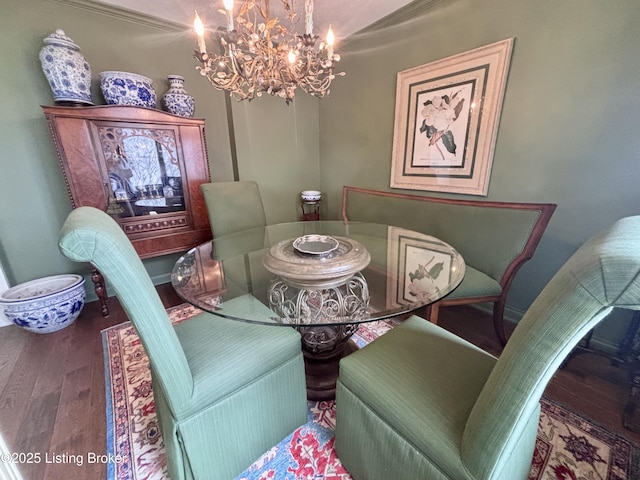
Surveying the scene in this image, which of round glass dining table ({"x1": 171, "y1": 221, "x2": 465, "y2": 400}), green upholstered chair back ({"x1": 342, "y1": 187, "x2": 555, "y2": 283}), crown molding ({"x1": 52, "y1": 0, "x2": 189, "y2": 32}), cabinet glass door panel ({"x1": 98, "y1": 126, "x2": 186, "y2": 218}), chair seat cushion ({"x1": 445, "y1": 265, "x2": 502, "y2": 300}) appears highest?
crown molding ({"x1": 52, "y1": 0, "x2": 189, "y2": 32})

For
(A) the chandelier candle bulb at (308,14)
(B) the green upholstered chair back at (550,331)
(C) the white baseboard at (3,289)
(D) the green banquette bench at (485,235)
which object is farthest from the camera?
(C) the white baseboard at (3,289)

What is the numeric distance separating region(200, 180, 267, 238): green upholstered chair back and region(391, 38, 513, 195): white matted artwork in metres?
1.42

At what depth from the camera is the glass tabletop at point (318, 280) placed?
41.3 inches

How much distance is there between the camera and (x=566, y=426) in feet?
3.76

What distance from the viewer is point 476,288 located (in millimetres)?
1528

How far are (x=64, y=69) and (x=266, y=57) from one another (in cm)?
146

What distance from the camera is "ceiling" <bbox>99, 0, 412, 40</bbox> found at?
201cm

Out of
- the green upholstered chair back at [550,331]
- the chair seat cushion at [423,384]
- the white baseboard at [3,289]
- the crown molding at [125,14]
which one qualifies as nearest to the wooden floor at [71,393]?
the white baseboard at [3,289]

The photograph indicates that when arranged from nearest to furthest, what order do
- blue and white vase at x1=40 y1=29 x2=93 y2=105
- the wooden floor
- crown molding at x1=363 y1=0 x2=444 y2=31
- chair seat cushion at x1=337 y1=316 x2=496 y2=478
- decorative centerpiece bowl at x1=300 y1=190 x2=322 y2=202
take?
chair seat cushion at x1=337 y1=316 x2=496 y2=478, the wooden floor, blue and white vase at x1=40 y1=29 x2=93 y2=105, crown molding at x1=363 y1=0 x2=444 y2=31, decorative centerpiece bowl at x1=300 y1=190 x2=322 y2=202

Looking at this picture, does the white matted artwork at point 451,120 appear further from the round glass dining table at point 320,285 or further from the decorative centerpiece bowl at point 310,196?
the decorative centerpiece bowl at point 310,196

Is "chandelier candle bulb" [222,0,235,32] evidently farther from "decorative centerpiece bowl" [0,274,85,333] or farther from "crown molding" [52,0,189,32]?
"decorative centerpiece bowl" [0,274,85,333]

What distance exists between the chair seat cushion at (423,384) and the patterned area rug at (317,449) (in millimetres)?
308


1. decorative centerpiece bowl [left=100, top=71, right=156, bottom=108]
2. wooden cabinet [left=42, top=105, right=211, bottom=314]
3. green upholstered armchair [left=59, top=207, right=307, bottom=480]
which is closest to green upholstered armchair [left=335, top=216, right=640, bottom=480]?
green upholstered armchair [left=59, top=207, right=307, bottom=480]

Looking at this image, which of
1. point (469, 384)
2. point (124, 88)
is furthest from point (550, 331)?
point (124, 88)
